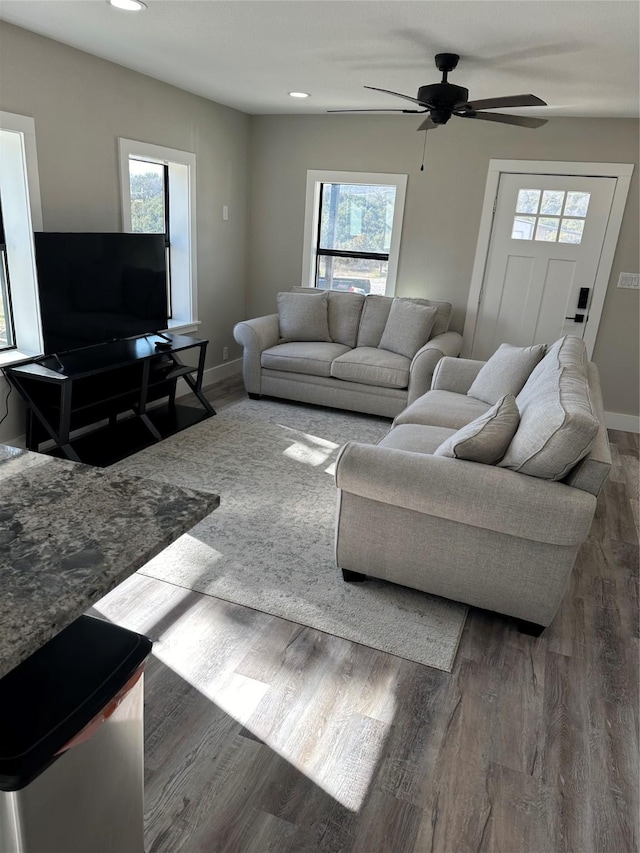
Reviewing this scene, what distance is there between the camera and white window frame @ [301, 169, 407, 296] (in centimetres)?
522

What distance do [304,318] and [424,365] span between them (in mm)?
1284

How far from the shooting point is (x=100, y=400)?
381 centimetres

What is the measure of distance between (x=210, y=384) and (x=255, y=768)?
4.24 metres

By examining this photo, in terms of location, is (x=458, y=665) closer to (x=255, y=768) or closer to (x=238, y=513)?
(x=255, y=768)

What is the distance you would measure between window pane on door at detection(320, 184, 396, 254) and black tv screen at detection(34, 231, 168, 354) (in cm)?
199

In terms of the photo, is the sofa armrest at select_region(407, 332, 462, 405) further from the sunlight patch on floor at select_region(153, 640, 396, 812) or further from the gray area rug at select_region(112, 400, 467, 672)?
the sunlight patch on floor at select_region(153, 640, 396, 812)

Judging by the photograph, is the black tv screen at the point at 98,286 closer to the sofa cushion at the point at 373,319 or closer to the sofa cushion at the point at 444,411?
the sofa cushion at the point at 373,319

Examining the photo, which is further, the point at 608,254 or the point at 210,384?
the point at 210,384

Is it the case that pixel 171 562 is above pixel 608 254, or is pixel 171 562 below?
below

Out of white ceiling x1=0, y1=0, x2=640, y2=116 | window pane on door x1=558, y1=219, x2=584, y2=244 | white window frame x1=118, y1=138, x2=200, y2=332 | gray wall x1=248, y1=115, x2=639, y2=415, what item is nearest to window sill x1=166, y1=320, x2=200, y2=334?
white window frame x1=118, y1=138, x2=200, y2=332

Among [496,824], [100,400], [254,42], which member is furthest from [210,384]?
[496,824]

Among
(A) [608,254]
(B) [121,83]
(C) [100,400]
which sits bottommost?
(C) [100,400]

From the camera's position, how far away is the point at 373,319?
5.23 m

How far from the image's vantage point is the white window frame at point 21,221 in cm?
332
